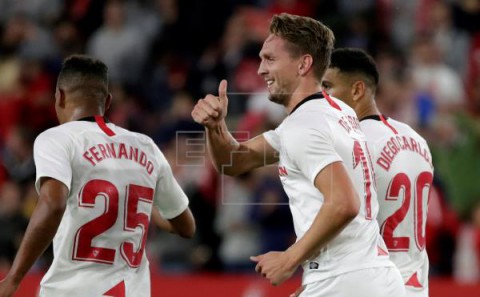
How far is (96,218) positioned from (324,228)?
3.65 ft

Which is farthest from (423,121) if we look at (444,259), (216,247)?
(216,247)

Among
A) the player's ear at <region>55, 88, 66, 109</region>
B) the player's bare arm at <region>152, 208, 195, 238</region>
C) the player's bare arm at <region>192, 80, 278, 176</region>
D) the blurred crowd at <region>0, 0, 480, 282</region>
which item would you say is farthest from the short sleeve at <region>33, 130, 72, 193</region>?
the blurred crowd at <region>0, 0, 480, 282</region>

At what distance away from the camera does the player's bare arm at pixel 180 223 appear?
18.1ft

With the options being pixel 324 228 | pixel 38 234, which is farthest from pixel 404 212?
pixel 38 234

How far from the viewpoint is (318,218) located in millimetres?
4492

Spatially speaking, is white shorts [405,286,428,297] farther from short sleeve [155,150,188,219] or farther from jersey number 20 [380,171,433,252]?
short sleeve [155,150,188,219]

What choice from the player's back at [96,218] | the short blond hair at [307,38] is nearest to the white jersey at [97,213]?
the player's back at [96,218]

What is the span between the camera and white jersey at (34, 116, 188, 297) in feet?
16.1

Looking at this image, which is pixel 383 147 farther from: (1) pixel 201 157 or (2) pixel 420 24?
(2) pixel 420 24

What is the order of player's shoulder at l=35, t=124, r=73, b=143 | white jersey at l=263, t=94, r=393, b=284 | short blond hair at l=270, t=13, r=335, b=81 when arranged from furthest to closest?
short blond hair at l=270, t=13, r=335, b=81, player's shoulder at l=35, t=124, r=73, b=143, white jersey at l=263, t=94, r=393, b=284

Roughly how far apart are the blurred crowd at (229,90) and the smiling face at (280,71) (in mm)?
3266

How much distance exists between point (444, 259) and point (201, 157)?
2285 mm

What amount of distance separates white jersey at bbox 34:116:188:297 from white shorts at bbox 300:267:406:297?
0.90m

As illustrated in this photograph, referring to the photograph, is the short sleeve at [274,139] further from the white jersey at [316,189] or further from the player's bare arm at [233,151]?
the white jersey at [316,189]
